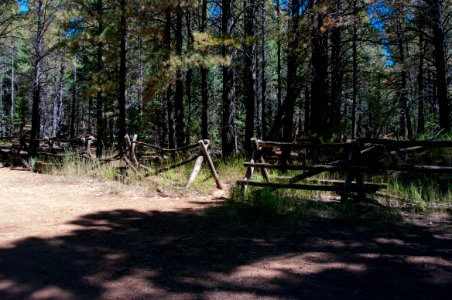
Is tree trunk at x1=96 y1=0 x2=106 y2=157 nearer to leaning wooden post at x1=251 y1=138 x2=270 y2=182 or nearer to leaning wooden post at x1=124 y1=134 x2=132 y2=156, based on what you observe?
leaning wooden post at x1=124 y1=134 x2=132 y2=156

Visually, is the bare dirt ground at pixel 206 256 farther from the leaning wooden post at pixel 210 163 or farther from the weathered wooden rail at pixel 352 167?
the leaning wooden post at pixel 210 163

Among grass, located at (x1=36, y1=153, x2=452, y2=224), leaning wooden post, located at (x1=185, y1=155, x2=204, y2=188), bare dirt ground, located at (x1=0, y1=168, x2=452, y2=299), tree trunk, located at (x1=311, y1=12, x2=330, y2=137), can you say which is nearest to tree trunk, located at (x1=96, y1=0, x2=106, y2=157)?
grass, located at (x1=36, y1=153, x2=452, y2=224)

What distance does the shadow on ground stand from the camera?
3.42m

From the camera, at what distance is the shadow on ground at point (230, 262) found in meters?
3.42

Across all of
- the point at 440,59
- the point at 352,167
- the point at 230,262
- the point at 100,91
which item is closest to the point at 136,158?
the point at 352,167

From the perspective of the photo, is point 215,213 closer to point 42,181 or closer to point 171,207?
point 171,207

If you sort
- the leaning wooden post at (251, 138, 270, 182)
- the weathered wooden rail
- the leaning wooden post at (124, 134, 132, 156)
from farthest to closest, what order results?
the leaning wooden post at (124, 134, 132, 156) < the leaning wooden post at (251, 138, 270, 182) < the weathered wooden rail

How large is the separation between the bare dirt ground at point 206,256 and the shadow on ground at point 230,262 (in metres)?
0.01

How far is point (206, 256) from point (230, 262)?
0.36m

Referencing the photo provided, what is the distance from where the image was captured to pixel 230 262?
4.20 m

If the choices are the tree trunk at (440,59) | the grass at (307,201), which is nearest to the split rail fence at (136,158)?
the grass at (307,201)

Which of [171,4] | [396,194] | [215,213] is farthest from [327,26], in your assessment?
[215,213]

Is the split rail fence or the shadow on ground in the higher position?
the split rail fence

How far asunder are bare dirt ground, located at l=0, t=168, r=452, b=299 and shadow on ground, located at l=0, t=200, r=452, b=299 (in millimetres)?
11
